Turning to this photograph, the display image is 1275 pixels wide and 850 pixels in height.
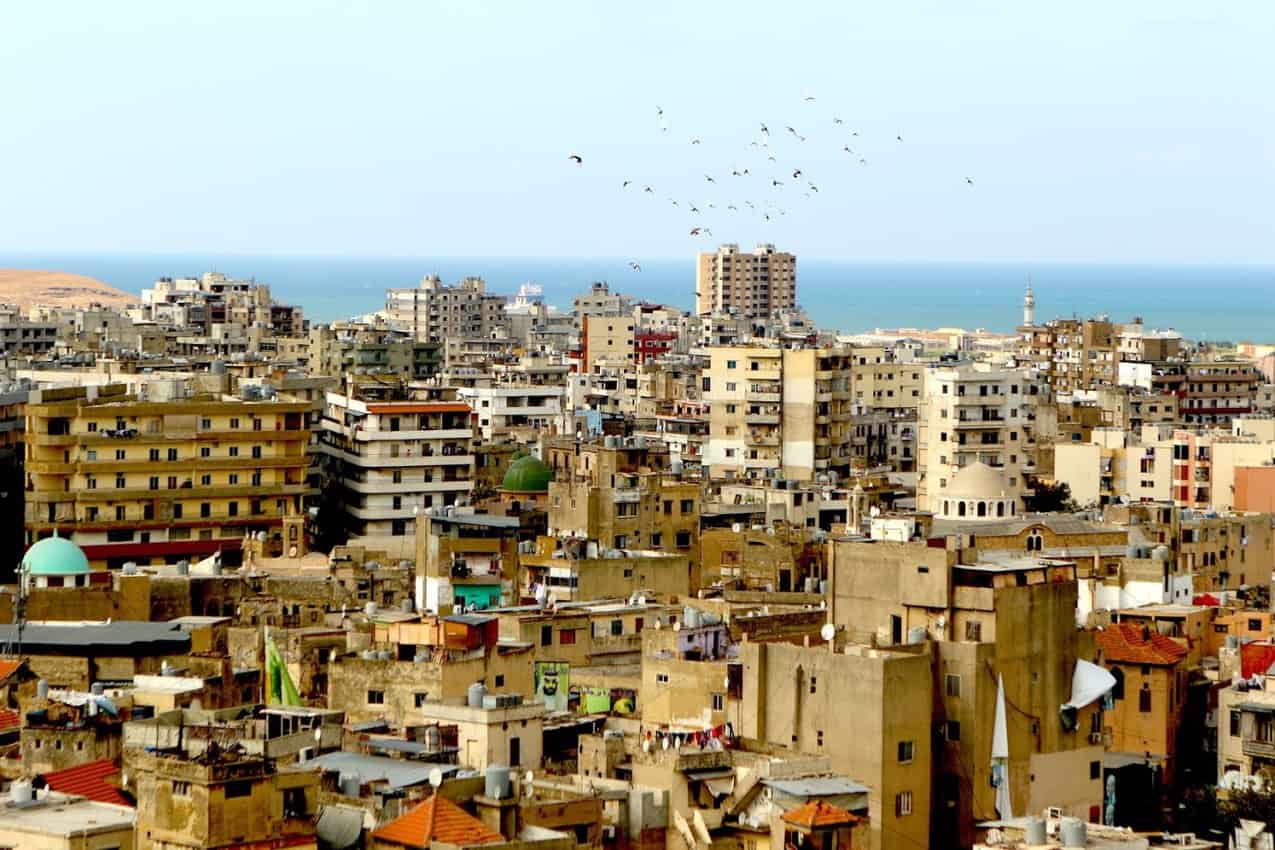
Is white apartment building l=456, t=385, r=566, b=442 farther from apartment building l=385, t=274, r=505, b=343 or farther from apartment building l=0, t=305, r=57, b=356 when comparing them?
apartment building l=385, t=274, r=505, b=343

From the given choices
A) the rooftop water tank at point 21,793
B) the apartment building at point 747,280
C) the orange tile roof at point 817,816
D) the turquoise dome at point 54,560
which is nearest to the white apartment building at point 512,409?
the turquoise dome at point 54,560

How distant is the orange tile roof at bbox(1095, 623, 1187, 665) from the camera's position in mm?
41406

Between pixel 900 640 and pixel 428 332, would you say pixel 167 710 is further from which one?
pixel 428 332

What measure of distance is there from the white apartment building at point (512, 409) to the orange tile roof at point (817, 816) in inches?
1970

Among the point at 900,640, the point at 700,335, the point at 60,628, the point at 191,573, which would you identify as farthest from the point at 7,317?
the point at 900,640

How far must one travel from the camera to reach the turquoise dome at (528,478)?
59.8m

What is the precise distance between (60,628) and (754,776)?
1332cm

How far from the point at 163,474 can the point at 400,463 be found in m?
6.49

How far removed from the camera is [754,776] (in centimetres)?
3152

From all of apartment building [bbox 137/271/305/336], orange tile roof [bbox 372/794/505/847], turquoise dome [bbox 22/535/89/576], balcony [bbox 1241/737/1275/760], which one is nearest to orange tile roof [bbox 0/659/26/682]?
turquoise dome [bbox 22/535/89/576]

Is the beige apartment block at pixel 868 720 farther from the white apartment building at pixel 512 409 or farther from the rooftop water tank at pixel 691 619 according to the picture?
the white apartment building at pixel 512 409

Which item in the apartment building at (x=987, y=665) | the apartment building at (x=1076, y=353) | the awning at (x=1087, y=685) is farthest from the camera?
the apartment building at (x=1076, y=353)

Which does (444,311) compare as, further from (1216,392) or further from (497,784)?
(497,784)

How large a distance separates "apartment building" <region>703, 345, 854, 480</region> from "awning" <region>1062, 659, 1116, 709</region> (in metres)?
35.6
